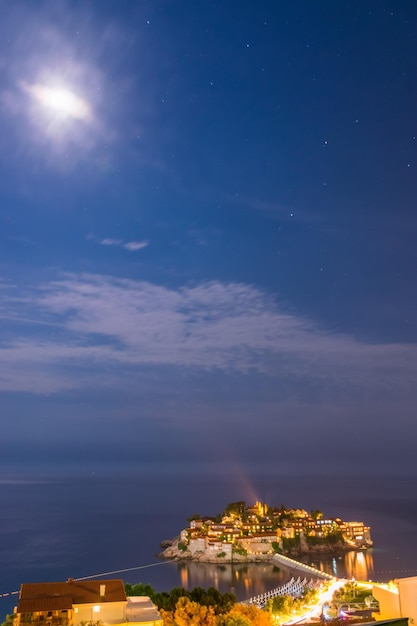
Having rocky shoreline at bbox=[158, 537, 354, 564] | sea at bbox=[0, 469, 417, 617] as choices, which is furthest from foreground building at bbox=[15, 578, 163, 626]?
rocky shoreline at bbox=[158, 537, 354, 564]

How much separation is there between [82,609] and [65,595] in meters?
0.35

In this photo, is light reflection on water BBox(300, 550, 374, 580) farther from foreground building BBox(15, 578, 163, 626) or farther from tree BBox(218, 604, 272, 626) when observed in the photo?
foreground building BBox(15, 578, 163, 626)

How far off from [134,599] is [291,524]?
24.2 meters

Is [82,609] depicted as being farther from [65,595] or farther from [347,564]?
[347,564]

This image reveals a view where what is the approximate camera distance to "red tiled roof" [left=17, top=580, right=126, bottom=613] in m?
7.98

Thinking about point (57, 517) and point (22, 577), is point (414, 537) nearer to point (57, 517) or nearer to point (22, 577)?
point (22, 577)

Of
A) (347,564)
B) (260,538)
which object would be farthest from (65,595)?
(260,538)

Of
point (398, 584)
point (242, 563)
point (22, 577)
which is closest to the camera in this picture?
point (398, 584)

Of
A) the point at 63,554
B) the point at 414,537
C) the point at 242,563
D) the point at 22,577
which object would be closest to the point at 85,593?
the point at 22,577

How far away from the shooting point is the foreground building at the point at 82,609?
7855 mm

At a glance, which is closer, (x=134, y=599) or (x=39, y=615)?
(x=39, y=615)

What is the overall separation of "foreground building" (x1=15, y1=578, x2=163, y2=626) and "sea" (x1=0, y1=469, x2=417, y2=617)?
13.3 m

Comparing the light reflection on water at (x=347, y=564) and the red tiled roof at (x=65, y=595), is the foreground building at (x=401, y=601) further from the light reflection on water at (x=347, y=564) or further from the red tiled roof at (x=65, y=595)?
the light reflection on water at (x=347, y=564)

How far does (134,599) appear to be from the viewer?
9164 millimetres
